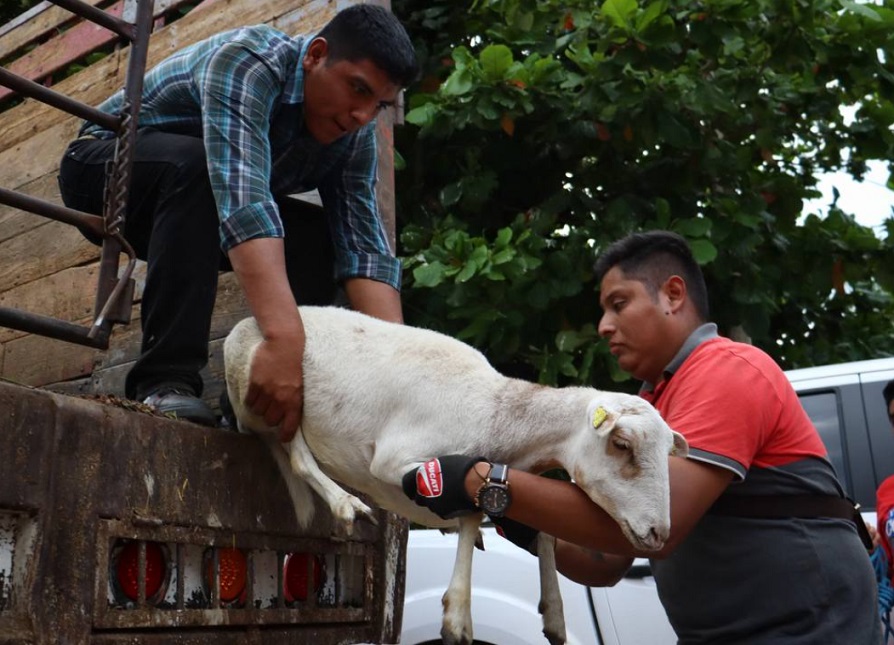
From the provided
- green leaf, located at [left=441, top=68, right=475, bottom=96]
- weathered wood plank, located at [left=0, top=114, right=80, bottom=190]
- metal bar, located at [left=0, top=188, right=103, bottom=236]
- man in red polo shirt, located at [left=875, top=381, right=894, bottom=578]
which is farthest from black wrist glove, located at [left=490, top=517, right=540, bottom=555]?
green leaf, located at [left=441, top=68, right=475, bottom=96]

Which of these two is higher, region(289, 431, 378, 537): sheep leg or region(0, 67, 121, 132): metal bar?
region(0, 67, 121, 132): metal bar

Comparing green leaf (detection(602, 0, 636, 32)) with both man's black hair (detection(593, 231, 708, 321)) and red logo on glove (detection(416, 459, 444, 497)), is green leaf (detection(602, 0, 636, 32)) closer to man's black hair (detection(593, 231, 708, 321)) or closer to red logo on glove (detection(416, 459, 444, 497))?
man's black hair (detection(593, 231, 708, 321))

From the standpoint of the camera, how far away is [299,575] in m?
2.62

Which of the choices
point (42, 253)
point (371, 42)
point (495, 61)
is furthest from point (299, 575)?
point (495, 61)

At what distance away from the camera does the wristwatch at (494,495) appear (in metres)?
2.29

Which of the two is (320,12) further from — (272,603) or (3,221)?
(272,603)

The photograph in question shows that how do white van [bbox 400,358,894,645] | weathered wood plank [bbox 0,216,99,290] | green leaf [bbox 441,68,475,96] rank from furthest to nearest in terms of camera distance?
1. green leaf [bbox 441,68,475,96]
2. white van [bbox 400,358,894,645]
3. weathered wood plank [bbox 0,216,99,290]

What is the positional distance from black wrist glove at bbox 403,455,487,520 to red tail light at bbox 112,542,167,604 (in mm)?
542

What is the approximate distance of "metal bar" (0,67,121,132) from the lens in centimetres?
247

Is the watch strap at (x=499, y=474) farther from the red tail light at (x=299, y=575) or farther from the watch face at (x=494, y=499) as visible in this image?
the red tail light at (x=299, y=575)

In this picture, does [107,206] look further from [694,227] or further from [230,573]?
[694,227]

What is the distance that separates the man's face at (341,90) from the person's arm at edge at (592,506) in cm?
112

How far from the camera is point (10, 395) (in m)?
2.04

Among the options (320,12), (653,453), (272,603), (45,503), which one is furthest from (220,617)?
(320,12)
